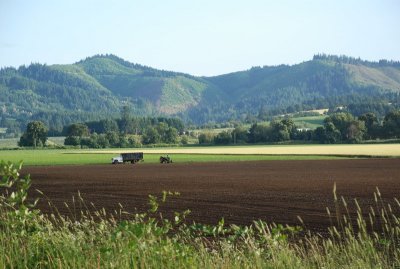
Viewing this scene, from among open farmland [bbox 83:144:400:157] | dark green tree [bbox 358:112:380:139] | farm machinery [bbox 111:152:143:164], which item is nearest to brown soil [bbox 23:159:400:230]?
farm machinery [bbox 111:152:143:164]

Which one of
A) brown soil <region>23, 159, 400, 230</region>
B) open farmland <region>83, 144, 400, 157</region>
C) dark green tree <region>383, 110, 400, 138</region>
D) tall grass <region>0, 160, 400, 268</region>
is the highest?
dark green tree <region>383, 110, 400, 138</region>

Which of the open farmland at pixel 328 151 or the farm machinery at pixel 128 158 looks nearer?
the farm machinery at pixel 128 158

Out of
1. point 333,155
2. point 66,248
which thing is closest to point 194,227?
point 66,248

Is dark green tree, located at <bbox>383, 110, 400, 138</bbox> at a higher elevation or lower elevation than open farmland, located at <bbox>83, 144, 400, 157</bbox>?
higher

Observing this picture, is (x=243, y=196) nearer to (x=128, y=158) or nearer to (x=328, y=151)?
(x=128, y=158)

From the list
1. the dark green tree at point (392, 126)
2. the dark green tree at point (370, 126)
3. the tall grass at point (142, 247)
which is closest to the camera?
the tall grass at point (142, 247)

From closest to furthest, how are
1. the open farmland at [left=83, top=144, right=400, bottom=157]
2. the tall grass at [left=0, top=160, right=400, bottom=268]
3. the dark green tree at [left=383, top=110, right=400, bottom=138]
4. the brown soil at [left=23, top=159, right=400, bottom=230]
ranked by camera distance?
1. the tall grass at [left=0, top=160, right=400, bottom=268]
2. the brown soil at [left=23, top=159, right=400, bottom=230]
3. the open farmland at [left=83, top=144, right=400, bottom=157]
4. the dark green tree at [left=383, top=110, right=400, bottom=138]

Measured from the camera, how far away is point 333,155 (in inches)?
4611

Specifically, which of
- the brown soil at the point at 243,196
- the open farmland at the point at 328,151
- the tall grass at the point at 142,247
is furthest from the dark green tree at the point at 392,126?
the tall grass at the point at 142,247

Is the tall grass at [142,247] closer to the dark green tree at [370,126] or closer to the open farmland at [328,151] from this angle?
the open farmland at [328,151]

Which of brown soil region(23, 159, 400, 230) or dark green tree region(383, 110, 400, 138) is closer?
brown soil region(23, 159, 400, 230)

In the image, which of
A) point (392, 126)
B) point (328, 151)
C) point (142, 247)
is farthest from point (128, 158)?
point (392, 126)

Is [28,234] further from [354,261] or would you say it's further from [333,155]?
[333,155]

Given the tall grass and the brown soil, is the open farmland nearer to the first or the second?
the brown soil
